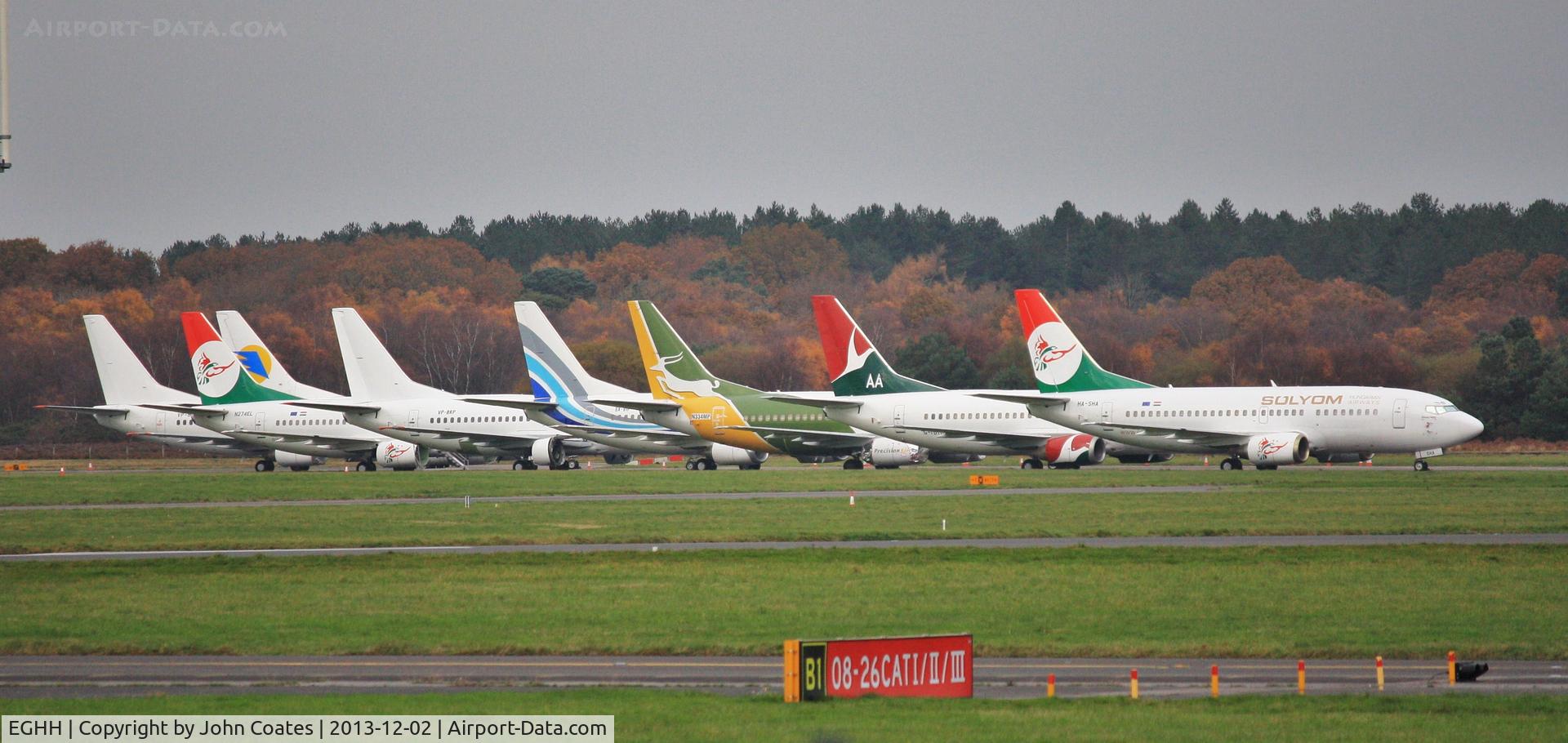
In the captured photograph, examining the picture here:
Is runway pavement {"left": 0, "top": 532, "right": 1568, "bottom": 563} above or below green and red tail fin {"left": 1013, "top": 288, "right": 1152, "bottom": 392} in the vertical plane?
below

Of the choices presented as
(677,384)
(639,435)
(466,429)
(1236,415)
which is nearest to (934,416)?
(677,384)

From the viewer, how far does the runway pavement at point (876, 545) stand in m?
33.6

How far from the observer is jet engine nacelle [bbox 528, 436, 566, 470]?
80.6 m

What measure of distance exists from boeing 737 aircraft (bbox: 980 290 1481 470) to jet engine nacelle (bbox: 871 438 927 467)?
6376 mm

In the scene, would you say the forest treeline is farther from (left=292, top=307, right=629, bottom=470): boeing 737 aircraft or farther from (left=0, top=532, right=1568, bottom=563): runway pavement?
(left=0, top=532, right=1568, bottom=563): runway pavement

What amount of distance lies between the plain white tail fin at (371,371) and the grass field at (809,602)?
5380cm

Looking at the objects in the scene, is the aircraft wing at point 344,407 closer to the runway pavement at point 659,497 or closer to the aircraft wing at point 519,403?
the aircraft wing at point 519,403

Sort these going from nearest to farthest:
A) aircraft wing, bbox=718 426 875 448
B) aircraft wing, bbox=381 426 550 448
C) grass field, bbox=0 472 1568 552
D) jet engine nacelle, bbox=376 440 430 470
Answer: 1. grass field, bbox=0 472 1568 552
2. aircraft wing, bbox=718 426 875 448
3. aircraft wing, bbox=381 426 550 448
4. jet engine nacelle, bbox=376 440 430 470

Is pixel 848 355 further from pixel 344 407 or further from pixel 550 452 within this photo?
pixel 344 407

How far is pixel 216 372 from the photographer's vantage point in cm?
8594

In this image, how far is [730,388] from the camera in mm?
74938

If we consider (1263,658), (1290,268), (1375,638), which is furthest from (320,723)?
(1290,268)

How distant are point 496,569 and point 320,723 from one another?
52.4 ft

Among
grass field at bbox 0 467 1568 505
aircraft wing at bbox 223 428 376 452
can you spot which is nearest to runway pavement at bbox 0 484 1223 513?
grass field at bbox 0 467 1568 505
